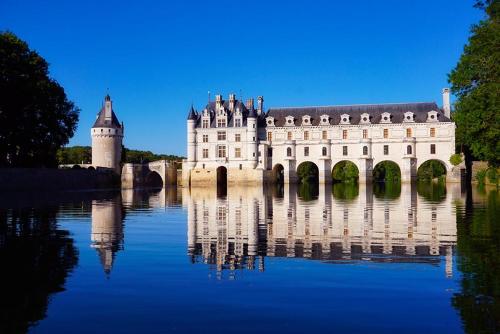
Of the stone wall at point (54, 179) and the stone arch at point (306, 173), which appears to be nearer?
the stone wall at point (54, 179)

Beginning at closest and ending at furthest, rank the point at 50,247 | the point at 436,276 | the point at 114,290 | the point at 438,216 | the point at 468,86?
the point at 114,290, the point at 436,276, the point at 50,247, the point at 438,216, the point at 468,86

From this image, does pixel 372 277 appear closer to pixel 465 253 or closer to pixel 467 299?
pixel 467 299

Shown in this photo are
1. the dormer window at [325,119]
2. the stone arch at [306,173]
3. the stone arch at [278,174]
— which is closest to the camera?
the dormer window at [325,119]

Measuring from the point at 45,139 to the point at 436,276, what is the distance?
143 feet

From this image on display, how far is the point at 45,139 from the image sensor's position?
155ft

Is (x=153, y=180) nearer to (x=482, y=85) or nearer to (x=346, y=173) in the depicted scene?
(x=346, y=173)

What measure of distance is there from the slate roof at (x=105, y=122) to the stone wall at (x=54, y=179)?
763cm

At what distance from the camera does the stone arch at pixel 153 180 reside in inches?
2982

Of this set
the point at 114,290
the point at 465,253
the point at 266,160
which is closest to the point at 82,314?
the point at 114,290

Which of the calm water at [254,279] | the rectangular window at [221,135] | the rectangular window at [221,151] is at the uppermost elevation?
the rectangular window at [221,135]

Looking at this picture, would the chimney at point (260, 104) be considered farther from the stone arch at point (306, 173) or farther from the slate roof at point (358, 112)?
the stone arch at point (306, 173)

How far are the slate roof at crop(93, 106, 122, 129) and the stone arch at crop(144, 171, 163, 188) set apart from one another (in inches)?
347

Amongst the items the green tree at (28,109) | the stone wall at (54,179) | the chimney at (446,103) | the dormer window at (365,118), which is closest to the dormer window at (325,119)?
the dormer window at (365,118)

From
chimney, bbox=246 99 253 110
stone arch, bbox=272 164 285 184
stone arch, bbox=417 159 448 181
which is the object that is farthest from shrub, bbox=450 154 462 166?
chimney, bbox=246 99 253 110
